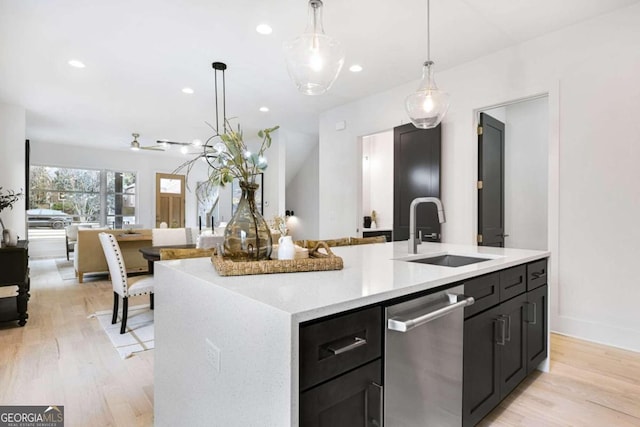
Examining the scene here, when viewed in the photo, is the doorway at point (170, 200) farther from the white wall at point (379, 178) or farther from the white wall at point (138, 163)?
the white wall at point (379, 178)

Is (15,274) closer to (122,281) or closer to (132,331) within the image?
(122,281)

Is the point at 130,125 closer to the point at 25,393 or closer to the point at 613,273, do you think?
the point at 25,393

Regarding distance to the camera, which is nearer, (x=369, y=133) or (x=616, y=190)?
(x=616, y=190)

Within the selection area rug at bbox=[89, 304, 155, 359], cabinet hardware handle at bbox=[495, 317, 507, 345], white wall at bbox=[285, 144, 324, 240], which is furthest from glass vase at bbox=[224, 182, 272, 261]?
white wall at bbox=[285, 144, 324, 240]

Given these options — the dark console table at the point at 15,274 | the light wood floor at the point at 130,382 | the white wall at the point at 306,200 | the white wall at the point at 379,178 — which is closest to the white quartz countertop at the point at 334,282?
the light wood floor at the point at 130,382

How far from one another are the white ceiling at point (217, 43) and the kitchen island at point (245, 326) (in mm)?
2287

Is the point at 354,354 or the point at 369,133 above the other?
the point at 369,133

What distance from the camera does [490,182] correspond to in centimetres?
399

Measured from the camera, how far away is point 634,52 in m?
2.79

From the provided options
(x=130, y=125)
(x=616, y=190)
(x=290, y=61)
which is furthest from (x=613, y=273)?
(x=130, y=125)

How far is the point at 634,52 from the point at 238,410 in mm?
3867

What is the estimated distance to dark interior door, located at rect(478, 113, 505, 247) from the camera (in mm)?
3857

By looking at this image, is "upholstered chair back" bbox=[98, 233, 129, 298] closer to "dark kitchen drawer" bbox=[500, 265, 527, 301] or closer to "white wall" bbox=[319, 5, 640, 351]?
"dark kitchen drawer" bbox=[500, 265, 527, 301]

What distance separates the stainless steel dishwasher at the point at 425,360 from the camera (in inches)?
45.2
